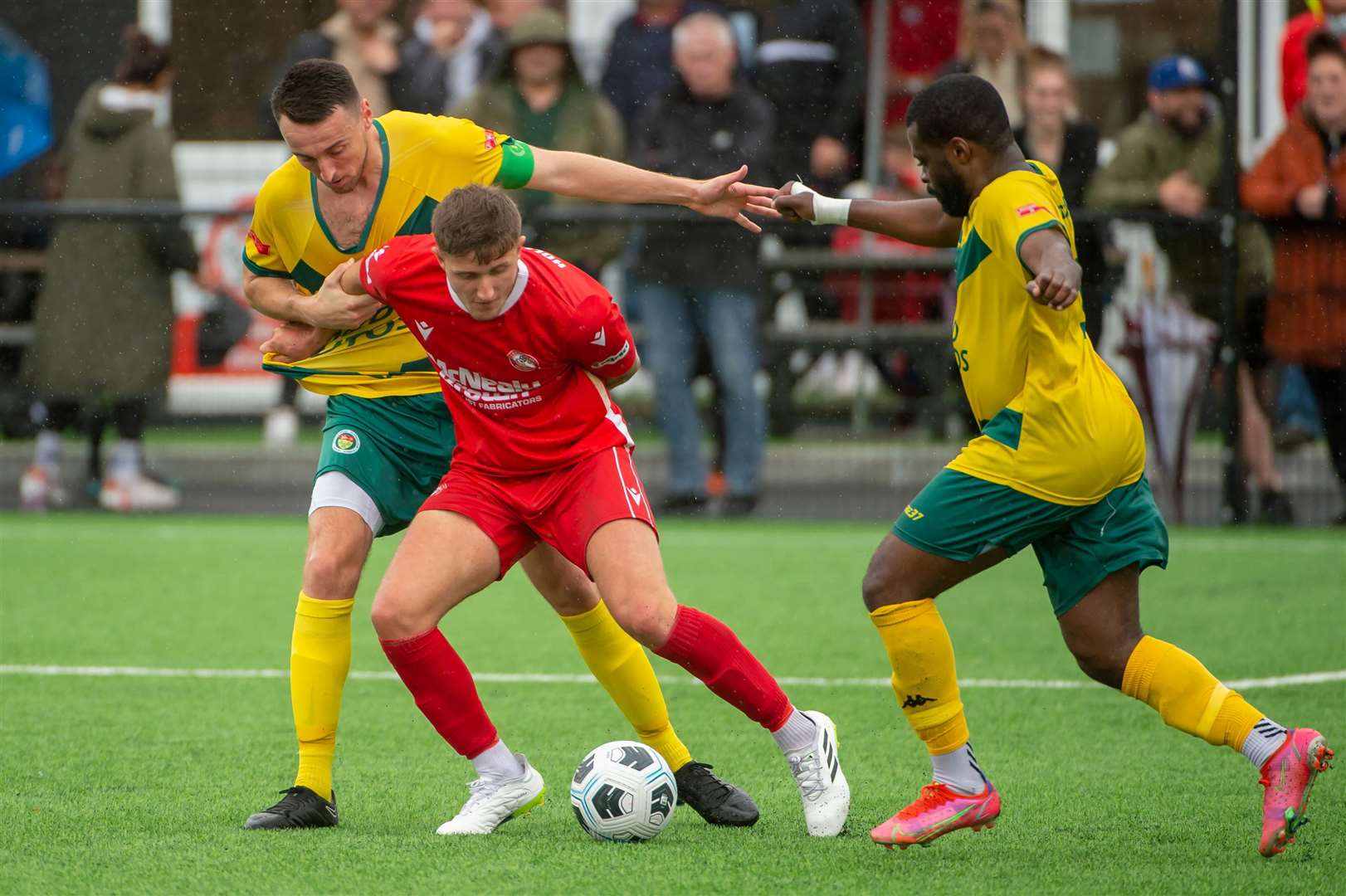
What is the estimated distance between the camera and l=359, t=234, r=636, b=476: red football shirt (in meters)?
4.37

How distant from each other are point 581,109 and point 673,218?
891 millimetres

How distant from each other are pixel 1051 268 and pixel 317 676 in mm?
2080

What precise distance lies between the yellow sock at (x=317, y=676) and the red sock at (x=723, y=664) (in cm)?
86

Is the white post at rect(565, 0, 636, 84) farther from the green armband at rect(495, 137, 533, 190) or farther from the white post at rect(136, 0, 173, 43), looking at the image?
the green armband at rect(495, 137, 533, 190)

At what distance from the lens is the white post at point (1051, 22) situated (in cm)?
1185

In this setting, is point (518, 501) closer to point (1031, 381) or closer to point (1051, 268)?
point (1031, 381)

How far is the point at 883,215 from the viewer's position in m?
4.73

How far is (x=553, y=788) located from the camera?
191 inches

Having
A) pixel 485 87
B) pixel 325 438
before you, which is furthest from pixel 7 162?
pixel 325 438

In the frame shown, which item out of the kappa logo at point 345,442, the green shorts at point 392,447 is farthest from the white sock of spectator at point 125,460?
the kappa logo at point 345,442

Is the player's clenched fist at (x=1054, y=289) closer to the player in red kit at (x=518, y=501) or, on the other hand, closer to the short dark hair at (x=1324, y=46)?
the player in red kit at (x=518, y=501)

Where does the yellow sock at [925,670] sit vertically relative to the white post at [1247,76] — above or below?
below

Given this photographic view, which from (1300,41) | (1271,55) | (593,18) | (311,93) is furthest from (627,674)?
(593,18)

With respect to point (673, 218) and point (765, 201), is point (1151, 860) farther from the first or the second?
point (673, 218)
